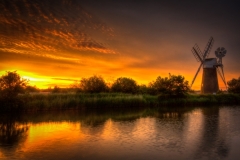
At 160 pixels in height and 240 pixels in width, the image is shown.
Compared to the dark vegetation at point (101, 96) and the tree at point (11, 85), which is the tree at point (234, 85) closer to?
the dark vegetation at point (101, 96)

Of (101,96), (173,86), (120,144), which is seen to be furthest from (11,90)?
(173,86)

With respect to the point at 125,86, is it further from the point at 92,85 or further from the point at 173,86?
the point at 173,86

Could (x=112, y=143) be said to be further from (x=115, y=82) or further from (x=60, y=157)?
(x=115, y=82)

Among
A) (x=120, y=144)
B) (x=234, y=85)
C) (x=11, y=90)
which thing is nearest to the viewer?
(x=120, y=144)

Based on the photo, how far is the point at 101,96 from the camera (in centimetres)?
3822

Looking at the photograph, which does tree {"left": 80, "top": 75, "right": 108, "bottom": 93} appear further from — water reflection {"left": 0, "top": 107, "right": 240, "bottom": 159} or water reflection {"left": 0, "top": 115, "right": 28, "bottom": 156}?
water reflection {"left": 0, "top": 107, "right": 240, "bottom": 159}

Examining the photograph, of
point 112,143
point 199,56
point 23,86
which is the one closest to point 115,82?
point 23,86

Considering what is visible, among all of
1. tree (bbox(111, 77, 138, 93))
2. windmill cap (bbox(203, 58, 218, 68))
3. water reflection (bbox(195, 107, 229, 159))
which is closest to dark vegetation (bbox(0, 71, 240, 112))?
tree (bbox(111, 77, 138, 93))

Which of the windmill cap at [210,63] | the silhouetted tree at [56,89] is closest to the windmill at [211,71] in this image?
the windmill cap at [210,63]

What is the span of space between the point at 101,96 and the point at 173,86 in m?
15.7

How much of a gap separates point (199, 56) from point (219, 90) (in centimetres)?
1078

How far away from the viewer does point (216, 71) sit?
57.8 m

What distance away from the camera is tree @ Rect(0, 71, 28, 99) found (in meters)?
28.3

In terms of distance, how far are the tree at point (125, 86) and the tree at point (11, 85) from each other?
21.4m
